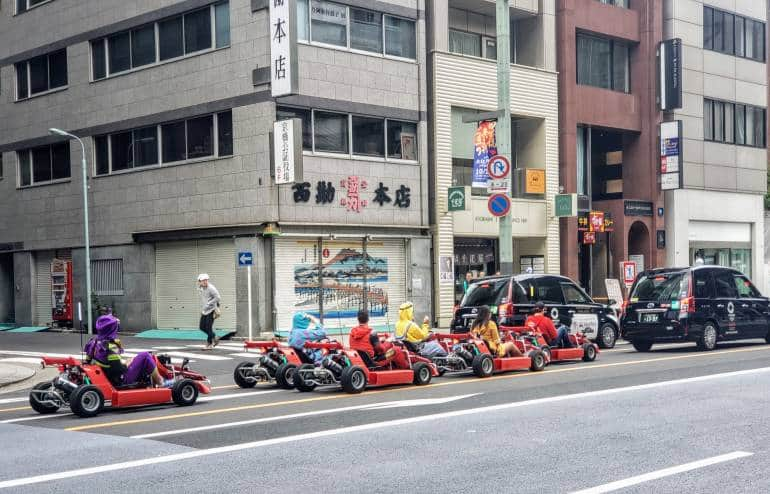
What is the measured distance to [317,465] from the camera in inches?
345

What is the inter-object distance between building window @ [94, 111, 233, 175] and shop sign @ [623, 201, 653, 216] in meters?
16.3

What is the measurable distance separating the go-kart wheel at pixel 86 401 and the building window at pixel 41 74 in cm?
2401

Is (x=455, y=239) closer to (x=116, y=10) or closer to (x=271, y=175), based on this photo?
(x=271, y=175)

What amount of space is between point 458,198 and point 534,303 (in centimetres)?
1012

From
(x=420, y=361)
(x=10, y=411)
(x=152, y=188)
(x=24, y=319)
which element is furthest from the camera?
(x=24, y=319)

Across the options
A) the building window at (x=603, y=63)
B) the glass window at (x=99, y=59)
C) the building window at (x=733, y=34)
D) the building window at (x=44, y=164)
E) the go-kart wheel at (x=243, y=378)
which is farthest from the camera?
the building window at (x=733, y=34)

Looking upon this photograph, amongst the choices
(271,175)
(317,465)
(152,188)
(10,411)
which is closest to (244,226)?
(271,175)

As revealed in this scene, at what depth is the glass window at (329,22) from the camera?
93.6 feet

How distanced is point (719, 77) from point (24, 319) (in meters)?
29.3

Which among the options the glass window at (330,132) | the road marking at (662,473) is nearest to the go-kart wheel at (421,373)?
the road marking at (662,473)

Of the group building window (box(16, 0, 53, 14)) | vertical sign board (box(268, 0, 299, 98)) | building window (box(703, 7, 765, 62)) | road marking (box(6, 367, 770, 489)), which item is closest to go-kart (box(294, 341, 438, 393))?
road marking (box(6, 367, 770, 489))

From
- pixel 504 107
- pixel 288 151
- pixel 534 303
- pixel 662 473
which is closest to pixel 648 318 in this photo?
pixel 534 303

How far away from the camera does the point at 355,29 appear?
2967 centimetres

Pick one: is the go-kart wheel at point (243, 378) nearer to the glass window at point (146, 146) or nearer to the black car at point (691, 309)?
the black car at point (691, 309)
